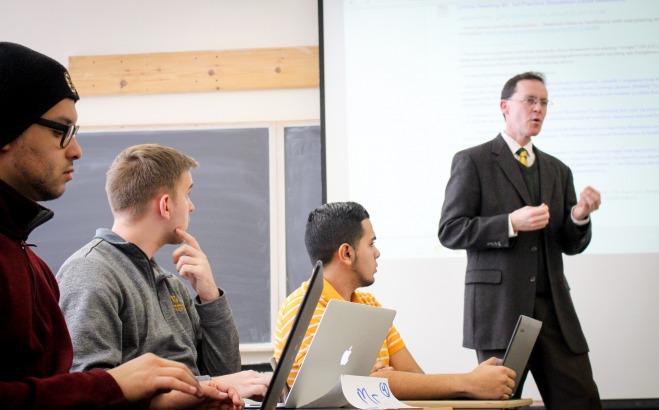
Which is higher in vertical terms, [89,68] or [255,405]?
[89,68]

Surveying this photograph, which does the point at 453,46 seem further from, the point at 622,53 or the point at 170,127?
the point at 170,127

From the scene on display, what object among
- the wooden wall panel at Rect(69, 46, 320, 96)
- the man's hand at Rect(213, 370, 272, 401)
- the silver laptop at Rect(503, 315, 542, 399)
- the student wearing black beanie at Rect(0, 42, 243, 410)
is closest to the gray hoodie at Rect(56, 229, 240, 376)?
the student wearing black beanie at Rect(0, 42, 243, 410)

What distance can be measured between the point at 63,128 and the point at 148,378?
49 cm

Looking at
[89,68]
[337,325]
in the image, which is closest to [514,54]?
[89,68]

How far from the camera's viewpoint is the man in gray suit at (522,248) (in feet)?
9.23

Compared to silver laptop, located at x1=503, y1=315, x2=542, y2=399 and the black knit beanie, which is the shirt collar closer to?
silver laptop, located at x1=503, y1=315, x2=542, y2=399

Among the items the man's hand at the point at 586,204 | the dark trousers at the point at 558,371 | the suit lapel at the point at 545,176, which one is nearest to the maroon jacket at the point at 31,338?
the dark trousers at the point at 558,371

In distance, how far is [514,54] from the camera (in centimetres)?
396

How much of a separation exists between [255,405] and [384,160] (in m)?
2.39

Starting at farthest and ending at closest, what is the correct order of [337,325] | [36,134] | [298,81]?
[298,81]
[337,325]
[36,134]

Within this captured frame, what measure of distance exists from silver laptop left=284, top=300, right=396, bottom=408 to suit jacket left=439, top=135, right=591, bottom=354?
114cm

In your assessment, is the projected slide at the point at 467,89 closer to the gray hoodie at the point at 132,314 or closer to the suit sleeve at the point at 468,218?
the suit sleeve at the point at 468,218

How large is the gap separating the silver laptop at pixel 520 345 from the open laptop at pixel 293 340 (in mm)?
843

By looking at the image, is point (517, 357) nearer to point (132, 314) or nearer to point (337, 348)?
point (337, 348)
